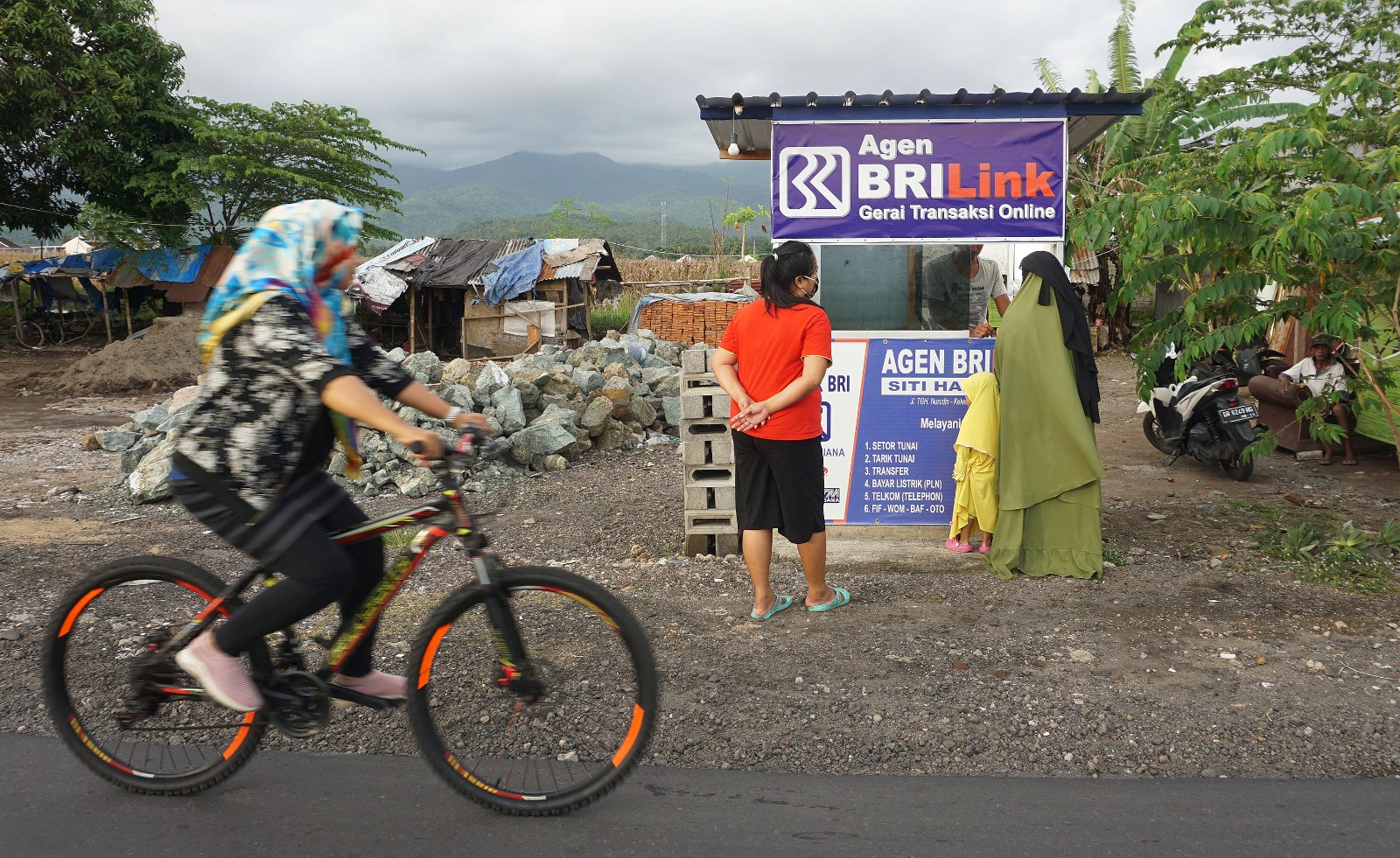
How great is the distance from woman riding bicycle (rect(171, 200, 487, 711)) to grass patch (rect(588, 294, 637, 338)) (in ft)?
85.0

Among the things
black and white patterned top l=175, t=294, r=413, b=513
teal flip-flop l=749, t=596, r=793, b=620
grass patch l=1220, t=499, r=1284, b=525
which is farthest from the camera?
grass patch l=1220, t=499, r=1284, b=525

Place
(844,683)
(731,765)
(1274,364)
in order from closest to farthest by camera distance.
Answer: (731,765) < (844,683) < (1274,364)

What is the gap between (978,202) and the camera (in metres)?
5.98

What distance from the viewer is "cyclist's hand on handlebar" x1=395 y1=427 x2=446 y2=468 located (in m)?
2.71

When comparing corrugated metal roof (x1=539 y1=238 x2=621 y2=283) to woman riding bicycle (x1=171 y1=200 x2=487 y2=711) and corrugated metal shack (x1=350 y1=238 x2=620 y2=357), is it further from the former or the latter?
woman riding bicycle (x1=171 y1=200 x2=487 y2=711)

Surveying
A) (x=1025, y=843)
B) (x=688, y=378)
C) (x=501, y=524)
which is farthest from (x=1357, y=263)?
(x=501, y=524)

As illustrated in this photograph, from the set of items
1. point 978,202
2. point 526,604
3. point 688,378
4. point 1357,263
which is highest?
point 978,202

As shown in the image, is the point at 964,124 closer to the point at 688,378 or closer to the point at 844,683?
the point at 688,378

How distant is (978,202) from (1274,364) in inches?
253

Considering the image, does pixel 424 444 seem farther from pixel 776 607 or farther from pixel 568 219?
pixel 568 219

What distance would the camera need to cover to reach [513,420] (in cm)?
990

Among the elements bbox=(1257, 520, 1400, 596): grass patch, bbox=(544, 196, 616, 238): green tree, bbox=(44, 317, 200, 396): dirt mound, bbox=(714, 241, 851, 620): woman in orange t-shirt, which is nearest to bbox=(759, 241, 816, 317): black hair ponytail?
bbox=(714, 241, 851, 620): woman in orange t-shirt

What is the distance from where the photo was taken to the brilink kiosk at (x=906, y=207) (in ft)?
19.5

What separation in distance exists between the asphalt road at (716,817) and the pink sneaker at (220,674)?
394 millimetres
